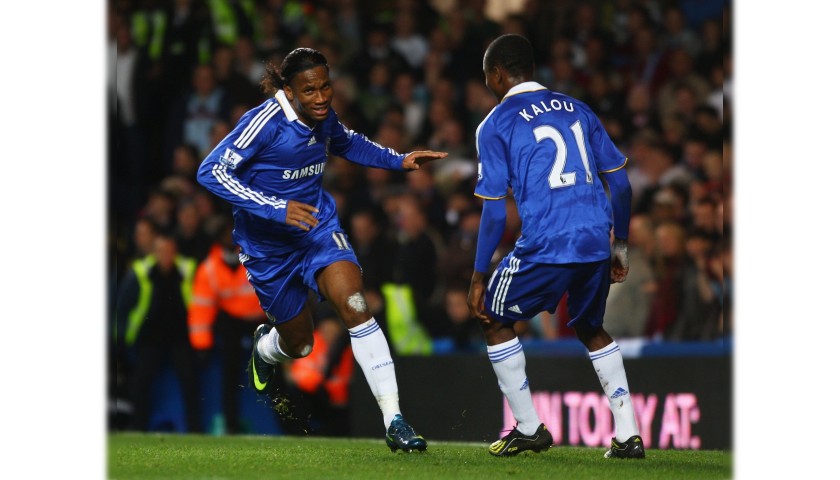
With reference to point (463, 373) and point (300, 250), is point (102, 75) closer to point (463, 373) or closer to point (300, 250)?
point (300, 250)

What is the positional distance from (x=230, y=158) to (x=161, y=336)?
3646mm

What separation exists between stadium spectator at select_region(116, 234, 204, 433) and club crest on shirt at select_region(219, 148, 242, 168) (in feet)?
9.62

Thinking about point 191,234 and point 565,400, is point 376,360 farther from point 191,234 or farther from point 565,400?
point 191,234

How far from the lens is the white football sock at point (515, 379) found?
5570 millimetres

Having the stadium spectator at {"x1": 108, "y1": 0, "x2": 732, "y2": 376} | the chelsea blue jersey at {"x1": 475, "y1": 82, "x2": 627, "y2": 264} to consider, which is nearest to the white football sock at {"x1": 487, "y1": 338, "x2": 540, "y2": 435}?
the chelsea blue jersey at {"x1": 475, "y1": 82, "x2": 627, "y2": 264}

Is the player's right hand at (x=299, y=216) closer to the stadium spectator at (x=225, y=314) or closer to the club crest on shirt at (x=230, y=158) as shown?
the club crest on shirt at (x=230, y=158)

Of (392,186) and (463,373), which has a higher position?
(392,186)

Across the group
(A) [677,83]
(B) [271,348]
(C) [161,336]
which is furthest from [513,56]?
(A) [677,83]

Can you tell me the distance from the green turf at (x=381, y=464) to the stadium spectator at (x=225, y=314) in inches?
96.9

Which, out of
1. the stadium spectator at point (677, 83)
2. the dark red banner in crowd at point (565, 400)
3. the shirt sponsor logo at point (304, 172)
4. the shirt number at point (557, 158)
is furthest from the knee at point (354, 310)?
the stadium spectator at point (677, 83)

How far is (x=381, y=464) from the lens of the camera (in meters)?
5.23

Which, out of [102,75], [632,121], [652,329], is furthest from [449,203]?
[102,75]

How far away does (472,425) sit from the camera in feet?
25.9

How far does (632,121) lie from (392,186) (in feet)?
6.55
